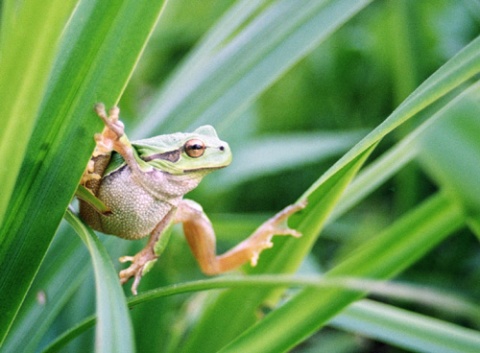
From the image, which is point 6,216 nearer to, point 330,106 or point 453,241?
point 453,241

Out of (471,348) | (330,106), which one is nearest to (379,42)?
(330,106)

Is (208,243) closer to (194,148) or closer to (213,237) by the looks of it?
(213,237)

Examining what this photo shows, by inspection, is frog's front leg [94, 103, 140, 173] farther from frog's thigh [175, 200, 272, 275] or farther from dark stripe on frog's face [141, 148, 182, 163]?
Answer: frog's thigh [175, 200, 272, 275]

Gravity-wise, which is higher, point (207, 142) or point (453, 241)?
point (207, 142)

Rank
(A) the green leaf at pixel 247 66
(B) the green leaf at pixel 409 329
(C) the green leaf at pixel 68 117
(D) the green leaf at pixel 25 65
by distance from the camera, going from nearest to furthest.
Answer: (D) the green leaf at pixel 25 65 < (C) the green leaf at pixel 68 117 < (B) the green leaf at pixel 409 329 < (A) the green leaf at pixel 247 66

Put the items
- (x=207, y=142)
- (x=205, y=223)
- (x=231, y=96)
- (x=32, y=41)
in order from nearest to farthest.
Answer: (x=32, y=41) < (x=207, y=142) < (x=205, y=223) < (x=231, y=96)

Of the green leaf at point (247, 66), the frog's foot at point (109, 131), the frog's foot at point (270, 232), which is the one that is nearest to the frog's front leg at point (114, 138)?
the frog's foot at point (109, 131)

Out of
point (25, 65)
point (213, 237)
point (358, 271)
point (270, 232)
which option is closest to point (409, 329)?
point (358, 271)

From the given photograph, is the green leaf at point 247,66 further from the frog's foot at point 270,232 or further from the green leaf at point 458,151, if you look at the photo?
the green leaf at point 458,151
